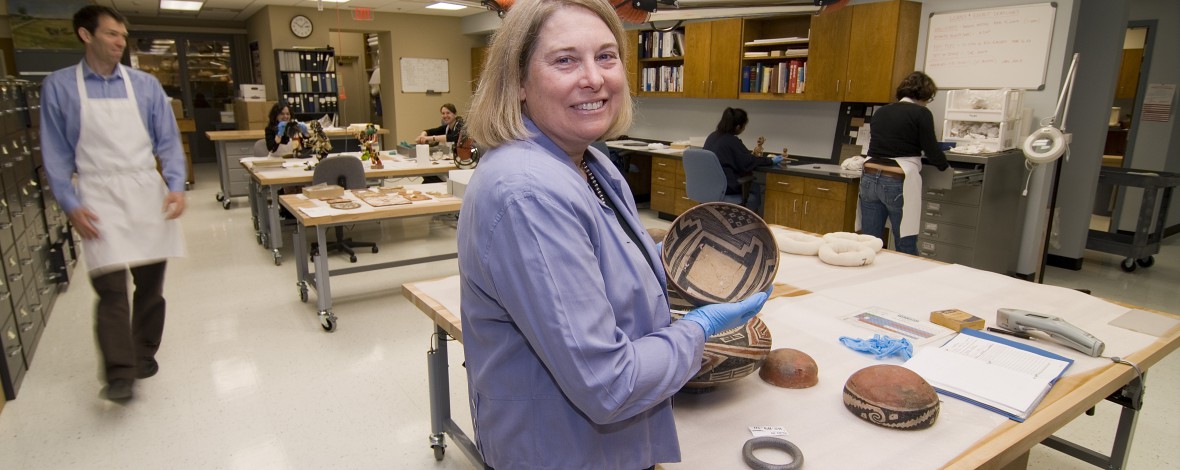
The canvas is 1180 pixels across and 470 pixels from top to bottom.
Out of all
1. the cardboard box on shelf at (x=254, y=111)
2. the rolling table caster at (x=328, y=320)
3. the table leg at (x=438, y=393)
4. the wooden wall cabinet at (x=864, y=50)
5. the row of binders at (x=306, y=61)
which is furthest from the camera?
the row of binders at (x=306, y=61)

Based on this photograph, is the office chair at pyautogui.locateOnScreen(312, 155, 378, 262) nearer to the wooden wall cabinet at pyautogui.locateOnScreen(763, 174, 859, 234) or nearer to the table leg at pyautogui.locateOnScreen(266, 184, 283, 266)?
the table leg at pyautogui.locateOnScreen(266, 184, 283, 266)

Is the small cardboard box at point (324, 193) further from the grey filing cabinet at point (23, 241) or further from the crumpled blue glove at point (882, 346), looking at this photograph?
the crumpled blue glove at point (882, 346)

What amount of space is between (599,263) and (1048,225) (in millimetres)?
4349

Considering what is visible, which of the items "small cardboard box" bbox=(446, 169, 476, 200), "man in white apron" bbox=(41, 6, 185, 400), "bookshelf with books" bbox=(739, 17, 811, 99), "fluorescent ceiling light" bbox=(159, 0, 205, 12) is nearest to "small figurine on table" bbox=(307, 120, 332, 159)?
"small cardboard box" bbox=(446, 169, 476, 200)

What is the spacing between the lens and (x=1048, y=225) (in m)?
4.20

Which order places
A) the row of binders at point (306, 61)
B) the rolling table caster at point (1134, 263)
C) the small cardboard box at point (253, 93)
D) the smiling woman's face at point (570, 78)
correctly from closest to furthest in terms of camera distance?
the smiling woman's face at point (570, 78) → the rolling table caster at point (1134, 263) → the small cardboard box at point (253, 93) → the row of binders at point (306, 61)

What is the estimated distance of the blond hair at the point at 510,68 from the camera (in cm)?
101

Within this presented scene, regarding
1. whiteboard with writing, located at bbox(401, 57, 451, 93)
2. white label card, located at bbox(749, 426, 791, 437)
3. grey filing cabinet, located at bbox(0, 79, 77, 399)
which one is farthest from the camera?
whiteboard with writing, located at bbox(401, 57, 451, 93)

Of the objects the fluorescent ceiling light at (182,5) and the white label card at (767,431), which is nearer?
the white label card at (767,431)

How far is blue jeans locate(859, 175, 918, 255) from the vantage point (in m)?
4.22

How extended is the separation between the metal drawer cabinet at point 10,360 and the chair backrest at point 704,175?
4.24m

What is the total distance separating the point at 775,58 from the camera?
5863 millimetres

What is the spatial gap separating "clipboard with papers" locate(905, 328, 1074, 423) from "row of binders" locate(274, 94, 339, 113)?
9962mm

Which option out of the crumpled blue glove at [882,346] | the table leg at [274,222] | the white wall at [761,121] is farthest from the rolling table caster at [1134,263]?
the table leg at [274,222]
